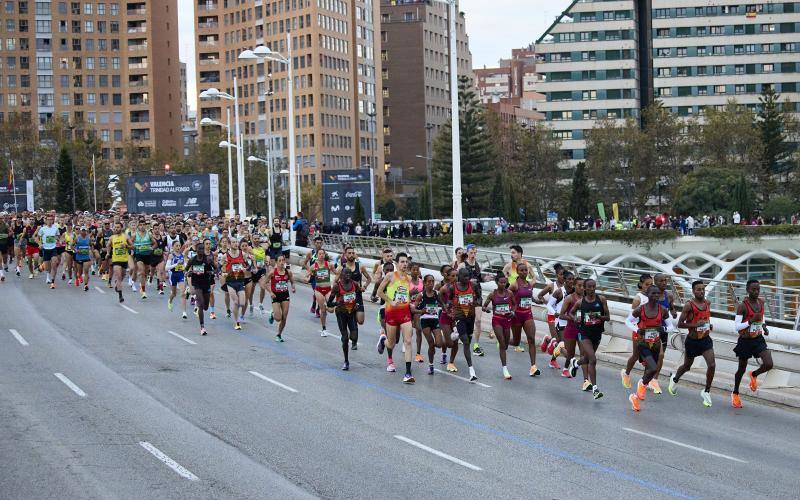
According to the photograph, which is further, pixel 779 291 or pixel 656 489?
pixel 779 291

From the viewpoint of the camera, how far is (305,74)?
14862 cm

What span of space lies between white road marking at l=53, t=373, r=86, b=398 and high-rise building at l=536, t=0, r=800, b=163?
375 feet

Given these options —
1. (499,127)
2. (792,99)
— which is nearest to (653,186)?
(499,127)

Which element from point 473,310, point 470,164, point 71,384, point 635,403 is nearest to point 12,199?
point 470,164

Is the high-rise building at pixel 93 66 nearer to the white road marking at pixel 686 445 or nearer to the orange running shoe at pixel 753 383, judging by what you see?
the orange running shoe at pixel 753 383

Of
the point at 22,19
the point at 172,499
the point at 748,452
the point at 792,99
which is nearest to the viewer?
Answer: the point at 172,499

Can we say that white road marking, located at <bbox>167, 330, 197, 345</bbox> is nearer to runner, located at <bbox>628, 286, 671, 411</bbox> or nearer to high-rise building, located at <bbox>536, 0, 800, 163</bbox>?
runner, located at <bbox>628, 286, 671, 411</bbox>

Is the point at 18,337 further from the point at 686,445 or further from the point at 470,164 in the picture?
the point at 470,164

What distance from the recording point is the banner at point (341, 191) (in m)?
57.8

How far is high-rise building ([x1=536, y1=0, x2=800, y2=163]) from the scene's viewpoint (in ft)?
421

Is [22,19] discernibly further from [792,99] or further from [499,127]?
[792,99]

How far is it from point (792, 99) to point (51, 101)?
299 ft

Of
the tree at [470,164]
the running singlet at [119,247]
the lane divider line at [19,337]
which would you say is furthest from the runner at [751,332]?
the tree at [470,164]

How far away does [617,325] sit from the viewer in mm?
22438
